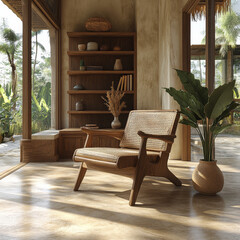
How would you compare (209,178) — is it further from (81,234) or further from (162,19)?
(162,19)

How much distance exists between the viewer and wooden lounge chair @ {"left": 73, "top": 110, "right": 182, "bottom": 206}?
101 inches

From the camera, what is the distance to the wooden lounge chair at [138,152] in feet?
8.43

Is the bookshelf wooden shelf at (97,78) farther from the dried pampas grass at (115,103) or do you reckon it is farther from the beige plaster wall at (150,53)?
the dried pampas grass at (115,103)

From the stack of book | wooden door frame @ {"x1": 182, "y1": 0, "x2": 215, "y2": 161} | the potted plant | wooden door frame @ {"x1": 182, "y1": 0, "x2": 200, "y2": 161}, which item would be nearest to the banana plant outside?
the potted plant

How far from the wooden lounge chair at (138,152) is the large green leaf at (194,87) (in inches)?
10.8

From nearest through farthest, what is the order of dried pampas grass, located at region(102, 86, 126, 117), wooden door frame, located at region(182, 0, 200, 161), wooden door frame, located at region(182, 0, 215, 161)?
wooden door frame, located at region(182, 0, 215, 161) < wooden door frame, located at region(182, 0, 200, 161) < dried pampas grass, located at region(102, 86, 126, 117)

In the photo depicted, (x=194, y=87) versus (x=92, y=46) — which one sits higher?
(x=92, y=46)

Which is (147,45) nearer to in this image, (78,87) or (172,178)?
(78,87)

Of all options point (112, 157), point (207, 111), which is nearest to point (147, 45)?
point (207, 111)

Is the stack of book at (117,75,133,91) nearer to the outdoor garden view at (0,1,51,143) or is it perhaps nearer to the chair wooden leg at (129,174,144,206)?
the outdoor garden view at (0,1,51,143)

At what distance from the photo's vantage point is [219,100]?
2686mm

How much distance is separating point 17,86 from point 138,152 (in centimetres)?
481

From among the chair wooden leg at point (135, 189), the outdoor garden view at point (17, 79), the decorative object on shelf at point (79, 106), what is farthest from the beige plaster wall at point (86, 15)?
the chair wooden leg at point (135, 189)

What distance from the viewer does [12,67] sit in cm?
653
